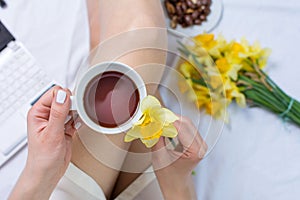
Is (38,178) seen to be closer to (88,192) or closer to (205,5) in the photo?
(88,192)

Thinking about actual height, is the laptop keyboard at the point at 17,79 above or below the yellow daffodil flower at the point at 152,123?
above

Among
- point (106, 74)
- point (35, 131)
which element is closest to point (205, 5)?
point (106, 74)

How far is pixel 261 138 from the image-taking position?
962 mm

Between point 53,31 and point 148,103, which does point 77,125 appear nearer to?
point 148,103

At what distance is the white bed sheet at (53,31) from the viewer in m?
0.85

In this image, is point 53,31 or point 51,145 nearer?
point 51,145

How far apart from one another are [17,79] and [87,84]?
26 centimetres

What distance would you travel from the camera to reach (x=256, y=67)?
954mm

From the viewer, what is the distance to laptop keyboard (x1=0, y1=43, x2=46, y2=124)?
2.72 feet

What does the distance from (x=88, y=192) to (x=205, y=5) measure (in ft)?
1.82

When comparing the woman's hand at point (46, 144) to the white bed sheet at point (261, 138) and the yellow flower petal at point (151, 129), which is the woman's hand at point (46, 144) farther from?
the white bed sheet at point (261, 138)

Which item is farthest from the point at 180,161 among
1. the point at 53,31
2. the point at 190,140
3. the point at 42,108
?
the point at 53,31

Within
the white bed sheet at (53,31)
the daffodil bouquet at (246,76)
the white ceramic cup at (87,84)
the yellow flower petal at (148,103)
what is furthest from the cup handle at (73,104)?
the daffodil bouquet at (246,76)

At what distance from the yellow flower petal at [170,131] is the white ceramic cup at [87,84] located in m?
0.05
